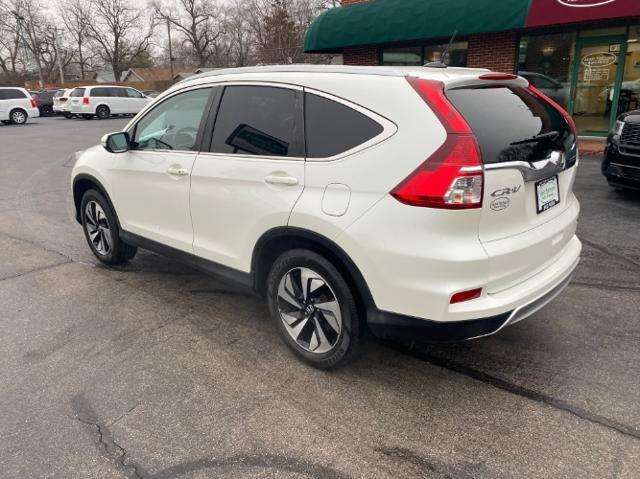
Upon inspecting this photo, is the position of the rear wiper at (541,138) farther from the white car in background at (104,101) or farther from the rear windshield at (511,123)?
the white car in background at (104,101)

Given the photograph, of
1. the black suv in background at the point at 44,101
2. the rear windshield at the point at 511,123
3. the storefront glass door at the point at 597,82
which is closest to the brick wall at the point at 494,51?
the storefront glass door at the point at 597,82

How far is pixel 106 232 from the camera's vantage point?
4.85 metres

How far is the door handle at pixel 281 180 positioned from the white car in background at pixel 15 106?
27612 millimetres

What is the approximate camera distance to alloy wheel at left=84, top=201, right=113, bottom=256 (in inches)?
190

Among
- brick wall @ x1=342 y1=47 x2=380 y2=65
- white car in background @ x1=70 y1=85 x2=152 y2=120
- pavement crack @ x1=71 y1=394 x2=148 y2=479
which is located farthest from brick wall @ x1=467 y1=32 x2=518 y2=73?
white car in background @ x1=70 y1=85 x2=152 y2=120

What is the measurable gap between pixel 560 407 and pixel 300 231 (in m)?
1.72

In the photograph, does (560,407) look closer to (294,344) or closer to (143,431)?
(294,344)

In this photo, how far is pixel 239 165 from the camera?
3201 mm

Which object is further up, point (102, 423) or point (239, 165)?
point (239, 165)

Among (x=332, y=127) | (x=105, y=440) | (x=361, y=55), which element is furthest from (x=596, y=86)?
(x=105, y=440)

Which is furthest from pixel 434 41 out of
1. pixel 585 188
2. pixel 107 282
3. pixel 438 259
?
pixel 438 259

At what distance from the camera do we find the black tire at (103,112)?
2731 cm

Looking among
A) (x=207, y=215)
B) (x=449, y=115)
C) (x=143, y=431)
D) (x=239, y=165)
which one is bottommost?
(x=143, y=431)

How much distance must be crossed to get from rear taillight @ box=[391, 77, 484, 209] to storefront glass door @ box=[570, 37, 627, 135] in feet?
36.9
